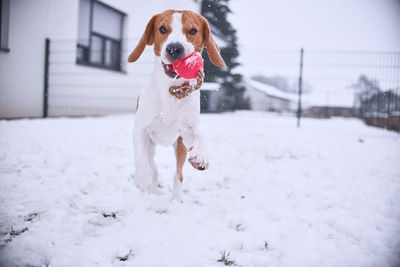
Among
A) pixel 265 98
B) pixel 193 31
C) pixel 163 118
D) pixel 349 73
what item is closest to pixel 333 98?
pixel 349 73

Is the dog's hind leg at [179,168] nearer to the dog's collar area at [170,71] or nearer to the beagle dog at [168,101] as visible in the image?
the beagle dog at [168,101]

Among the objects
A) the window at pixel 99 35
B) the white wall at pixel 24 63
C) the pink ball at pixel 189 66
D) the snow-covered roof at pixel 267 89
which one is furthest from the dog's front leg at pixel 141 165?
the snow-covered roof at pixel 267 89

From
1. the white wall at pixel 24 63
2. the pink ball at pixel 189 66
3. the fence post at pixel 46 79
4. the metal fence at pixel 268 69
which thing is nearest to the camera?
the pink ball at pixel 189 66

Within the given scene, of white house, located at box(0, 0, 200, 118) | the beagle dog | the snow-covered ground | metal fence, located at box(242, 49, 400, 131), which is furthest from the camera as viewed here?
metal fence, located at box(242, 49, 400, 131)

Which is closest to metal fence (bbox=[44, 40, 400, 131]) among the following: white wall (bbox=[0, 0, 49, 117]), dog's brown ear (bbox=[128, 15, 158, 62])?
white wall (bbox=[0, 0, 49, 117])

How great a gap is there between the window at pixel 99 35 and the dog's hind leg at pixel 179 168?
16.0 ft

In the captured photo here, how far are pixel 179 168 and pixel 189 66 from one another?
0.92m

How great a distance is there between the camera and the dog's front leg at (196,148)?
1580mm

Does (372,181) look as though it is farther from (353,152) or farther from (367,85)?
(367,85)

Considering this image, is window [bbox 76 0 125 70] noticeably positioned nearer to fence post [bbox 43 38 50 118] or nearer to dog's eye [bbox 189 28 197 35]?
fence post [bbox 43 38 50 118]

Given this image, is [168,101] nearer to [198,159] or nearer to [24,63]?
[198,159]

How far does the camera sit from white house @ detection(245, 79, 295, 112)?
503 inches

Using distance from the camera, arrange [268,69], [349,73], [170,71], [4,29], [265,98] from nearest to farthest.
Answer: [170,71] → [4,29] → [349,73] → [268,69] → [265,98]

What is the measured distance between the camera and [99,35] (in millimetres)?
6359
